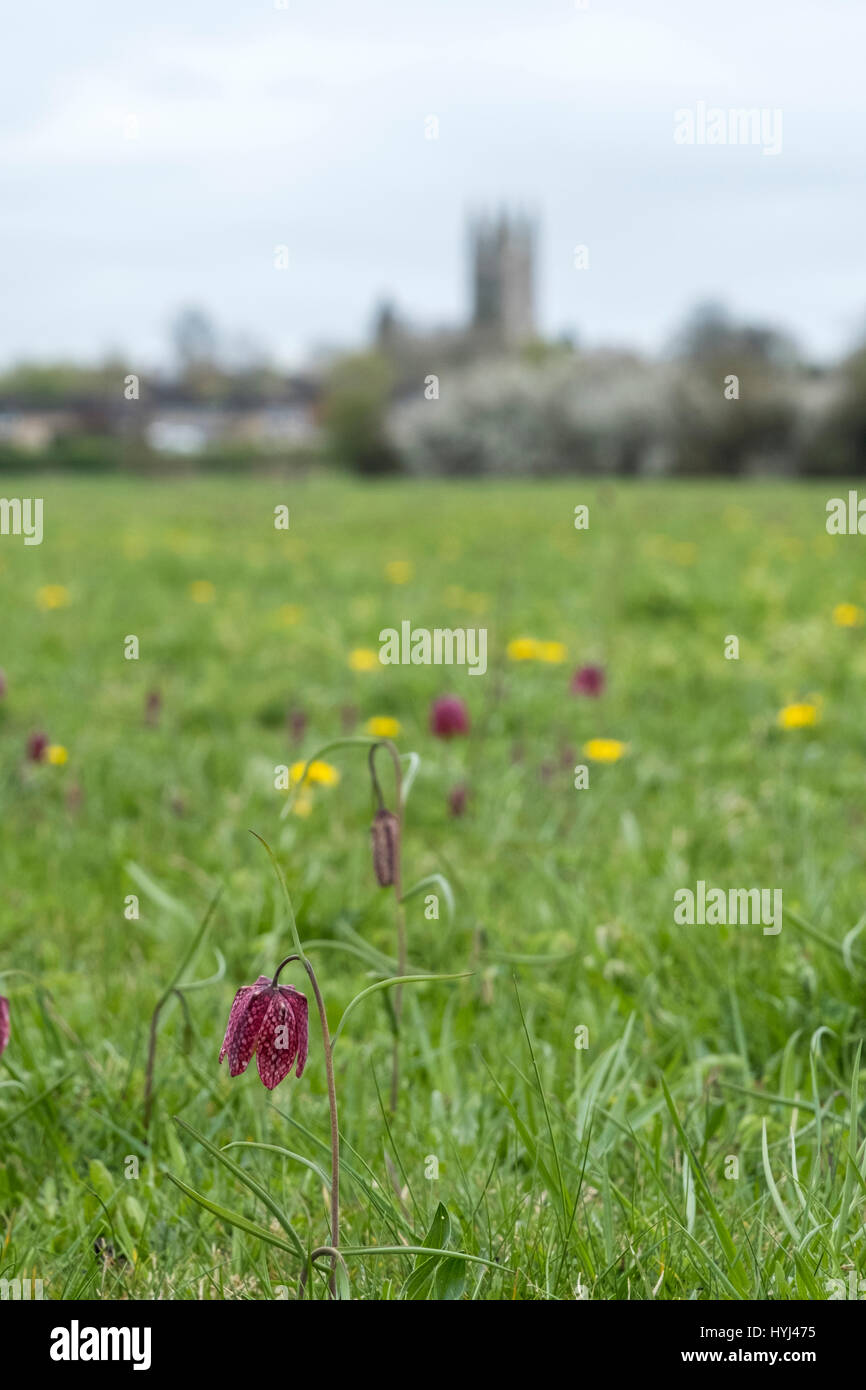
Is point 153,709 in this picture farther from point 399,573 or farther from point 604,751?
point 399,573

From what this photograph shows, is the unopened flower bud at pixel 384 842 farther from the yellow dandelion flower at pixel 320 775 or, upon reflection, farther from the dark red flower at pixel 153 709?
the dark red flower at pixel 153 709

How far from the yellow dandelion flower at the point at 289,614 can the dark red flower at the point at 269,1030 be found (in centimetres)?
437

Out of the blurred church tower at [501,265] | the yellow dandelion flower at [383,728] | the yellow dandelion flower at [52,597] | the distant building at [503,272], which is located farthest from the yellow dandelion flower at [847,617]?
the blurred church tower at [501,265]

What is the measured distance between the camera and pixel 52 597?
627cm

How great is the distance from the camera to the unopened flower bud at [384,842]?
1607 mm

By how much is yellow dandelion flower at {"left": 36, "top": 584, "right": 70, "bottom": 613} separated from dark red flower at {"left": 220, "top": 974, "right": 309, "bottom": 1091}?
5.22 m

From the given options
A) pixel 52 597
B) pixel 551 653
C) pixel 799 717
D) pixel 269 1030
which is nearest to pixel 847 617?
pixel 551 653

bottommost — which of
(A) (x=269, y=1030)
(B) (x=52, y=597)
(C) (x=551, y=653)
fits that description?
(A) (x=269, y=1030)

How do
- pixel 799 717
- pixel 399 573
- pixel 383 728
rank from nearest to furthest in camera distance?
pixel 799 717 → pixel 383 728 → pixel 399 573

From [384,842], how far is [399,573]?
566 centimetres

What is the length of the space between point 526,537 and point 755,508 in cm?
472

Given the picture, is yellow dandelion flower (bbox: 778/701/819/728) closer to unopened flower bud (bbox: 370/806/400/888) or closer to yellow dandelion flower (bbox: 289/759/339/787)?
yellow dandelion flower (bbox: 289/759/339/787)

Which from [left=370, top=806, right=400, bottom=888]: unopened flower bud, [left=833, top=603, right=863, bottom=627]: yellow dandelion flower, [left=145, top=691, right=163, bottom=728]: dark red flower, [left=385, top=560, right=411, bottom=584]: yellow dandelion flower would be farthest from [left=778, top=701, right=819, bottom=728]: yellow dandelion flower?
[left=385, top=560, right=411, bottom=584]: yellow dandelion flower

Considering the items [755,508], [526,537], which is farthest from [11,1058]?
[755,508]
